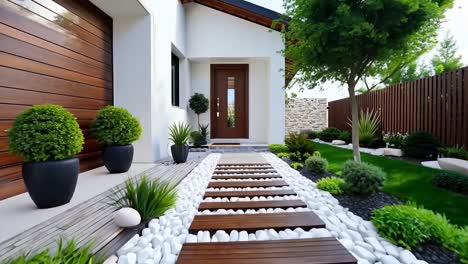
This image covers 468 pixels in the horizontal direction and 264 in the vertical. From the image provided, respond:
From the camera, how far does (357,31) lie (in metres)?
2.66

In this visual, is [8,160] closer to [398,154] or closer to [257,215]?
[257,215]

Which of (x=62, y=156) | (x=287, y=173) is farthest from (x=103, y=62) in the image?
(x=287, y=173)

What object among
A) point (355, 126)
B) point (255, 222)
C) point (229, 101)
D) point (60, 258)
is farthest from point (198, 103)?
point (60, 258)

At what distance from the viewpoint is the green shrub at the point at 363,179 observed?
8.04 ft

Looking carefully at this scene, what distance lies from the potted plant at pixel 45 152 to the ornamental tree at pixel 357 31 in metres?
2.86

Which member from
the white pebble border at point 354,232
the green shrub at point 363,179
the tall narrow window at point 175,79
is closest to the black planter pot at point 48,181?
the white pebble border at point 354,232

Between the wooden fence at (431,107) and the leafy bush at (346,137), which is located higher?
the wooden fence at (431,107)

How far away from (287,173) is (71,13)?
13.0 ft

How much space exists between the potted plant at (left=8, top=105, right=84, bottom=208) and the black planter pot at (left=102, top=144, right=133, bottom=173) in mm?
1355

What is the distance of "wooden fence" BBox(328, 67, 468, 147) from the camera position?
15.4 feet

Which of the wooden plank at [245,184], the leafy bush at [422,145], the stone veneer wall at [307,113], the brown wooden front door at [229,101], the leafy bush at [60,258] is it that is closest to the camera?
the leafy bush at [60,258]

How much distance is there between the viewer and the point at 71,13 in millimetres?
3564

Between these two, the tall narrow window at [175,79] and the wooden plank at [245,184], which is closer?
the wooden plank at [245,184]

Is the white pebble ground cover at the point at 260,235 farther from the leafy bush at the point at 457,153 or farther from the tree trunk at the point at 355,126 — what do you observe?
the leafy bush at the point at 457,153
